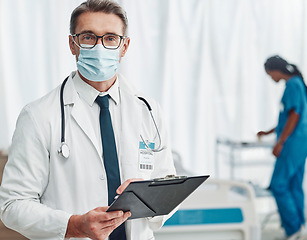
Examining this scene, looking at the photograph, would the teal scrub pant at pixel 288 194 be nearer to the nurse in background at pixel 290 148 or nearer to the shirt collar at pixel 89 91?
the nurse in background at pixel 290 148

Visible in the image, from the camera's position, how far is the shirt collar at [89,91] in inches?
43.9

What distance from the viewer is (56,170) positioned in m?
1.02

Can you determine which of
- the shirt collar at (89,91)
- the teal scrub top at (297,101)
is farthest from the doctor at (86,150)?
the teal scrub top at (297,101)

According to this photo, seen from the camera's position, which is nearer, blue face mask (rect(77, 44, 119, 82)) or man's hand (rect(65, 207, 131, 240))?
man's hand (rect(65, 207, 131, 240))

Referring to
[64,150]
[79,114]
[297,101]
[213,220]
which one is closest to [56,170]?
[64,150]

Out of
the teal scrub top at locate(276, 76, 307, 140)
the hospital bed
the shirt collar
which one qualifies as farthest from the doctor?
the teal scrub top at locate(276, 76, 307, 140)

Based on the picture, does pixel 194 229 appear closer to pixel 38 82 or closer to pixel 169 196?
pixel 169 196

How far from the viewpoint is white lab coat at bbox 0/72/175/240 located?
977 millimetres

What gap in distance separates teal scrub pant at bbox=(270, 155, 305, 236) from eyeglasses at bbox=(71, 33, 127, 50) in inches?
88.4

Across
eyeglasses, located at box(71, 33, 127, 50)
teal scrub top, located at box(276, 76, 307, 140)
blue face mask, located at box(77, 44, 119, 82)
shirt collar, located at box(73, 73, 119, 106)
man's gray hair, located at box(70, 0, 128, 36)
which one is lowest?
teal scrub top, located at box(276, 76, 307, 140)

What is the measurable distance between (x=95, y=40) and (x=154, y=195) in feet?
1.44

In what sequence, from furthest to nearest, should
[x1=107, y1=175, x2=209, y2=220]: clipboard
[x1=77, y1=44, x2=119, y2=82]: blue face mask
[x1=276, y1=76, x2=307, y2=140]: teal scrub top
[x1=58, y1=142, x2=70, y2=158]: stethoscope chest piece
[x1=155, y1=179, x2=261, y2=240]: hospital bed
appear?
[x1=276, y1=76, x2=307, y2=140]: teal scrub top → [x1=155, y1=179, x2=261, y2=240]: hospital bed → [x1=77, y1=44, x2=119, y2=82]: blue face mask → [x1=58, y1=142, x2=70, y2=158]: stethoscope chest piece → [x1=107, y1=175, x2=209, y2=220]: clipboard

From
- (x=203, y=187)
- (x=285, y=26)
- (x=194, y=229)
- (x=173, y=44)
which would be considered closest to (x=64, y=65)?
(x=173, y=44)

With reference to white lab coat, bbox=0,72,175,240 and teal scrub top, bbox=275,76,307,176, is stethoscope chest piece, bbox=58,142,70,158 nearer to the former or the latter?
white lab coat, bbox=0,72,175,240
